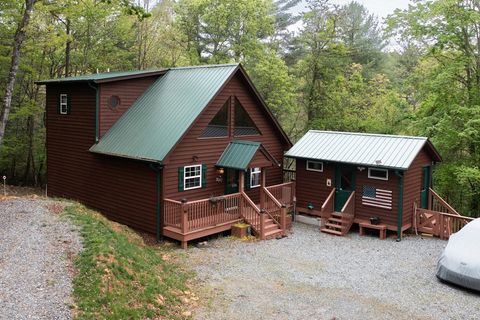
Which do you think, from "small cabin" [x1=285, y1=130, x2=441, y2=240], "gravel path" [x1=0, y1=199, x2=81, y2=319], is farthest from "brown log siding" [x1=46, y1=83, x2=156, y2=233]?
"small cabin" [x1=285, y1=130, x2=441, y2=240]

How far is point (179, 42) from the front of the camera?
31.8m

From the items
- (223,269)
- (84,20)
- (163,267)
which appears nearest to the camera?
(163,267)

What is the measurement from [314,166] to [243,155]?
367cm

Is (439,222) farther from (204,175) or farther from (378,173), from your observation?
(204,175)

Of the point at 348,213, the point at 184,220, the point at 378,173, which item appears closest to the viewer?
the point at 184,220

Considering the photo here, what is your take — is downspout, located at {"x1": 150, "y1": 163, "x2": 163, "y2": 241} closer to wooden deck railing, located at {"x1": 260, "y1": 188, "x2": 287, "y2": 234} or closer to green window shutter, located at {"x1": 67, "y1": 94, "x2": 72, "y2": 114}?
wooden deck railing, located at {"x1": 260, "y1": 188, "x2": 287, "y2": 234}

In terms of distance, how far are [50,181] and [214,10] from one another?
1555 centimetres

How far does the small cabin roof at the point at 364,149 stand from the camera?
16.8 metres

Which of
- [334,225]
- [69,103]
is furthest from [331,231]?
[69,103]

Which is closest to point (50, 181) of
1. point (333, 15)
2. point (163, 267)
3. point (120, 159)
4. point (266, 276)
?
point (120, 159)

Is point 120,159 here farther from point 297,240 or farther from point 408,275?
point 408,275

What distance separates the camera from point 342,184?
60.5ft

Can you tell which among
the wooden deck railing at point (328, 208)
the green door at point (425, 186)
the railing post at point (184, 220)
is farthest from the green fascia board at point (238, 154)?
the green door at point (425, 186)

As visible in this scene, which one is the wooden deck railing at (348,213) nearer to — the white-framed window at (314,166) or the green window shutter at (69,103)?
the white-framed window at (314,166)
